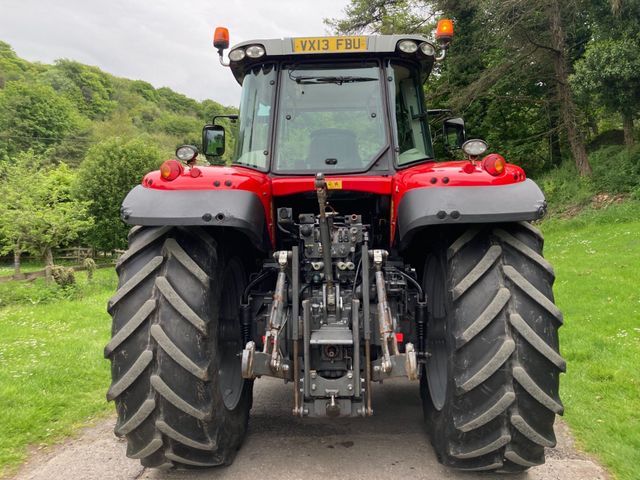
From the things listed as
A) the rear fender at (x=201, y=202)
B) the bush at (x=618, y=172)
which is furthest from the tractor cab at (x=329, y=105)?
the bush at (x=618, y=172)

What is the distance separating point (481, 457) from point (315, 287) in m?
1.31

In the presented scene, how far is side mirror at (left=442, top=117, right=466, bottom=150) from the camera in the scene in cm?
455

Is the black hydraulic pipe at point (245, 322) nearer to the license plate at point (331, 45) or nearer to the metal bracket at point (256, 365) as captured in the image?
the metal bracket at point (256, 365)

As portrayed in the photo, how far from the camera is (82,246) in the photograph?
3775 centimetres

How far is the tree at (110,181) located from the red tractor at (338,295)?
1276 inches

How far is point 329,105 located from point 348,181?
2.14ft

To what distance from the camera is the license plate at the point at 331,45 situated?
11.5ft

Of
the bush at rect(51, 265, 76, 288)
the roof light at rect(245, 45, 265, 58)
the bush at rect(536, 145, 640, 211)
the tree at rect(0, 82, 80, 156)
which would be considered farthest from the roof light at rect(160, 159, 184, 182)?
the tree at rect(0, 82, 80, 156)

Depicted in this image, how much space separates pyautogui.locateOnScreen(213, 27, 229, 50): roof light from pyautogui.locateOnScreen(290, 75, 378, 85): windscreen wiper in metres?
0.72

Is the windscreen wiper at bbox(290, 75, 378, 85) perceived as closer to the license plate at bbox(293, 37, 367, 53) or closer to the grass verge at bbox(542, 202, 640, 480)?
the license plate at bbox(293, 37, 367, 53)

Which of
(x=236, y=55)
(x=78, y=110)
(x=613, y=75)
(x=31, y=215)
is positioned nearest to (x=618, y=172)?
(x=613, y=75)

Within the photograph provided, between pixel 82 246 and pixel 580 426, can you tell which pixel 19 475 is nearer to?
pixel 580 426

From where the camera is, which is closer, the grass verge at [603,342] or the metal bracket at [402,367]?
the metal bracket at [402,367]

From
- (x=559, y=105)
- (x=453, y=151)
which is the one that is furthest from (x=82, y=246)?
(x=453, y=151)
